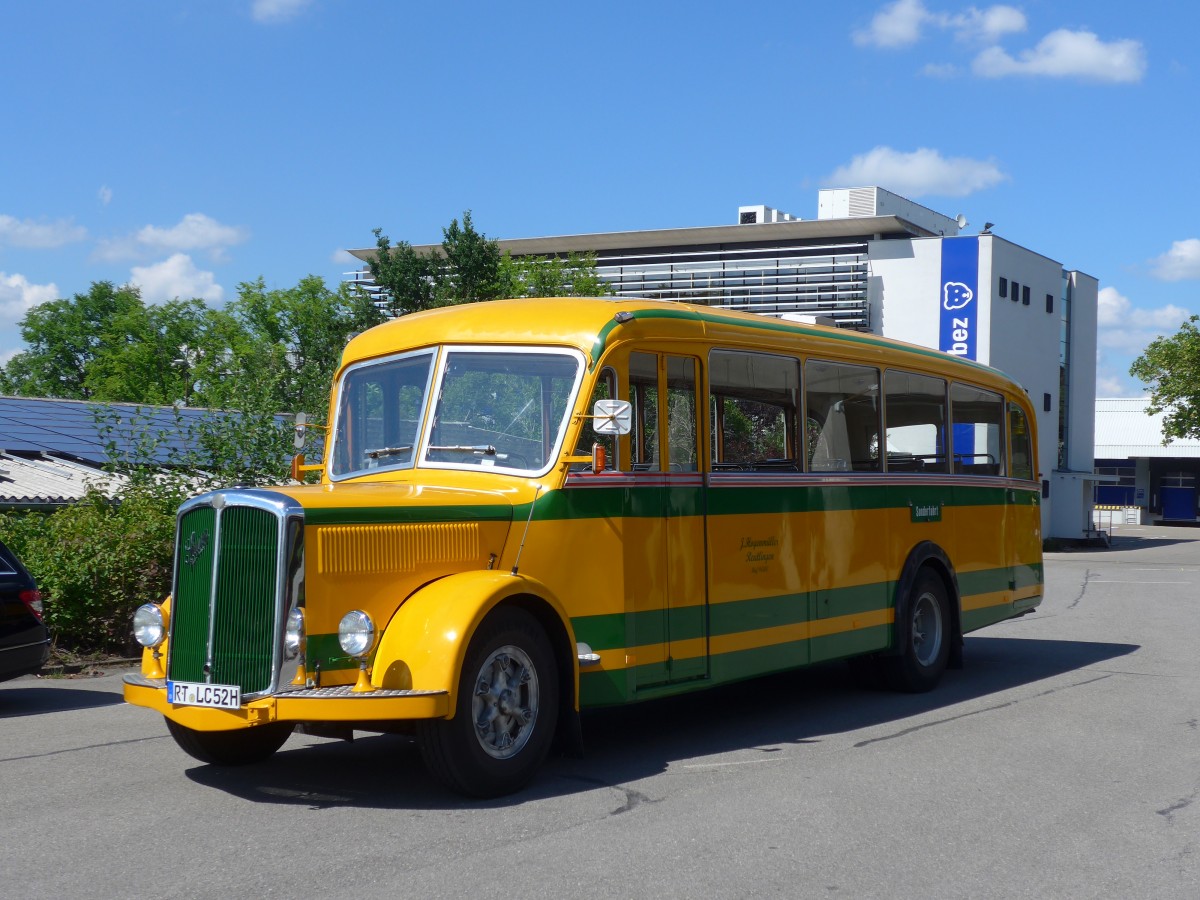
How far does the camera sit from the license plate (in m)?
6.90

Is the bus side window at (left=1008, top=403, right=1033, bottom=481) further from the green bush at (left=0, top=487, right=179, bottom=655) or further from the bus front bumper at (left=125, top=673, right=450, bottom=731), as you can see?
the green bush at (left=0, top=487, right=179, bottom=655)

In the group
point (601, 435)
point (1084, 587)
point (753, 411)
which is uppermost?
point (753, 411)

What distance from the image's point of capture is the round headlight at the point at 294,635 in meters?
6.76

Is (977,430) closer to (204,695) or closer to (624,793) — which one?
(624,793)

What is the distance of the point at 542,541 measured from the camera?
7707 millimetres

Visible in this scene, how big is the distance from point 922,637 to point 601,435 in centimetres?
492

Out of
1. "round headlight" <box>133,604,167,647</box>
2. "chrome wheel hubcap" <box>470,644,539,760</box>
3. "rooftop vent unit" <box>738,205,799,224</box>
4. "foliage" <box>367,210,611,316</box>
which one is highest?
"rooftop vent unit" <box>738,205,799,224</box>

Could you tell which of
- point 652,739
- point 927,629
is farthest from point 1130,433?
point 652,739

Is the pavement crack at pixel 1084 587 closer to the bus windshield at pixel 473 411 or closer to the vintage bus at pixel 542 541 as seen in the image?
the vintage bus at pixel 542 541

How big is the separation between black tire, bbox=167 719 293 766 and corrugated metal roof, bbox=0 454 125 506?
10.8m

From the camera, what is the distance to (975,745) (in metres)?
8.91

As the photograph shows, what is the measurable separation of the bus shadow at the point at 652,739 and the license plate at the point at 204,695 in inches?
24.3

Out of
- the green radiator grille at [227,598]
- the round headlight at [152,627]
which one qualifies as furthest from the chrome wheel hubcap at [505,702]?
the round headlight at [152,627]

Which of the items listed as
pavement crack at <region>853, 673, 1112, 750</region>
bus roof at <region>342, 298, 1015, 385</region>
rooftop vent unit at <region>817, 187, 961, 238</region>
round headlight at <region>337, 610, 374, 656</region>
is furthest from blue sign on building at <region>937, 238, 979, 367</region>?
round headlight at <region>337, 610, 374, 656</region>
